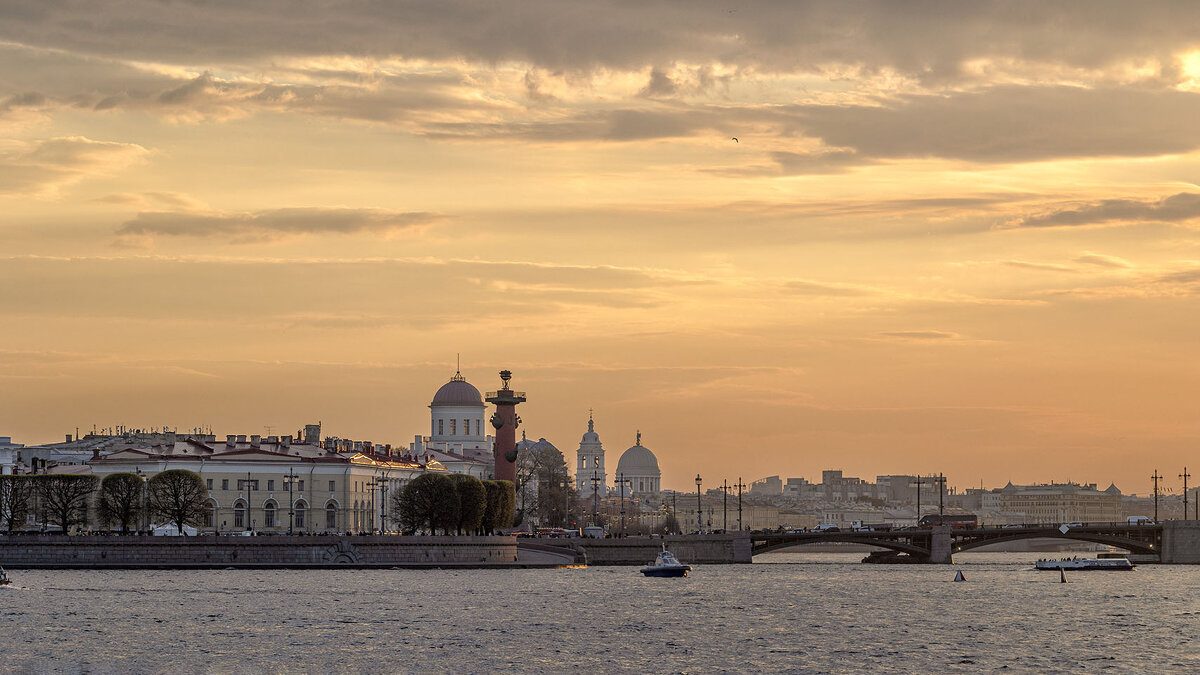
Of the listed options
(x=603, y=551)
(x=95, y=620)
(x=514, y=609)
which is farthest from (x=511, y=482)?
(x=95, y=620)

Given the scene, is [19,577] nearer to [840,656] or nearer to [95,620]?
[95,620]

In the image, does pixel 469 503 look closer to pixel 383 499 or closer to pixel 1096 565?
pixel 383 499

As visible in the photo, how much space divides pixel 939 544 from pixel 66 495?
162ft

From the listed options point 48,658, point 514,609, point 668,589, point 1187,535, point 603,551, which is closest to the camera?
point 48,658

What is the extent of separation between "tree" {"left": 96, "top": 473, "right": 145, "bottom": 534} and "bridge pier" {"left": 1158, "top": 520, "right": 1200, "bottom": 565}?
6015 centimetres

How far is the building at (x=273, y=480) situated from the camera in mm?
116625

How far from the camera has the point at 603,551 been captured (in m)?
113

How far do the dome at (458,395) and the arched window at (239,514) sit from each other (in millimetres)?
53979

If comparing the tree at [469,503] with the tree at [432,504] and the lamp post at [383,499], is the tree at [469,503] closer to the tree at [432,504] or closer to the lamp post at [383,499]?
the tree at [432,504]

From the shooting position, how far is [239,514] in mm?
117812

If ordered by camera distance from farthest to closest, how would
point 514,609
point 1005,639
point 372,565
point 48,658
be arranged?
point 372,565 < point 514,609 < point 1005,639 < point 48,658

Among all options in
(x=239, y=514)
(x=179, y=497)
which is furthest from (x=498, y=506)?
(x=179, y=497)

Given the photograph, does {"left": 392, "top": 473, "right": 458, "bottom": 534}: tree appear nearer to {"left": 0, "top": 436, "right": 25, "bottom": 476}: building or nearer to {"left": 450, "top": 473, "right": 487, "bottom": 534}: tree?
{"left": 450, "top": 473, "right": 487, "bottom": 534}: tree

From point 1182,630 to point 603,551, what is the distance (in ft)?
174
